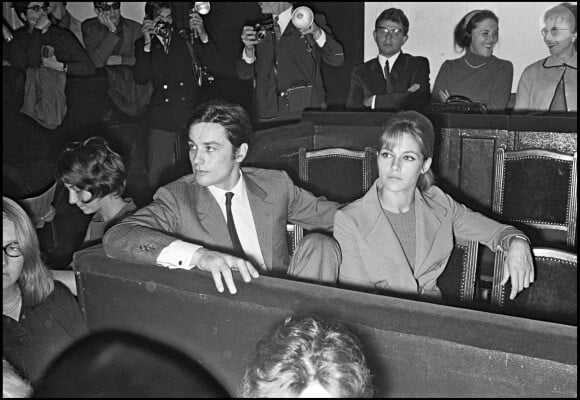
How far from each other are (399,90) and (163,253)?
10.7 feet

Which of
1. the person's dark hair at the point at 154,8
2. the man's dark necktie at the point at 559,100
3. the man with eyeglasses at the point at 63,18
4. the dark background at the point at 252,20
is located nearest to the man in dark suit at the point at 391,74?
the man's dark necktie at the point at 559,100

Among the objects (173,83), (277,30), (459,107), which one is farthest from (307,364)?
(173,83)

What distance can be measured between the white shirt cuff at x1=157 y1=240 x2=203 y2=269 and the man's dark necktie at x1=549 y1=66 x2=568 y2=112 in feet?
11.0

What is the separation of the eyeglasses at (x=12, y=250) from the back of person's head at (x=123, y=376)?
4.73 feet

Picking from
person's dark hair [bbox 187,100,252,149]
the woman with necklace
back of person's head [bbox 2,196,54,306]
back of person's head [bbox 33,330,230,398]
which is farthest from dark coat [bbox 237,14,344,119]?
back of person's head [bbox 33,330,230,398]

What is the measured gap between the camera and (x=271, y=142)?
3.67 metres

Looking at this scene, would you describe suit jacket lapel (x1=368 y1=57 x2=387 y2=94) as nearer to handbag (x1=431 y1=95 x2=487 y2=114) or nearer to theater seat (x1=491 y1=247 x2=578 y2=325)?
handbag (x1=431 y1=95 x2=487 y2=114)

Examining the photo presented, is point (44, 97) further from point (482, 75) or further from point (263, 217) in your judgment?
point (263, 217)

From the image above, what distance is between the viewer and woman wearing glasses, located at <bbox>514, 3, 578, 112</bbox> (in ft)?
14.7

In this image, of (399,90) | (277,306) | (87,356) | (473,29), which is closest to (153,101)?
(399,90)

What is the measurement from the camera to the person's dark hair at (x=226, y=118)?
2.28m

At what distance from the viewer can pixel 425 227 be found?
2.21 m

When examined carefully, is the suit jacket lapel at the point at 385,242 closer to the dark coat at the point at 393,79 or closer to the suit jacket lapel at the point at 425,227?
the suit jacket lapel at the point at 425,227

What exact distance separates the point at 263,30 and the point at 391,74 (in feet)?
3.25
